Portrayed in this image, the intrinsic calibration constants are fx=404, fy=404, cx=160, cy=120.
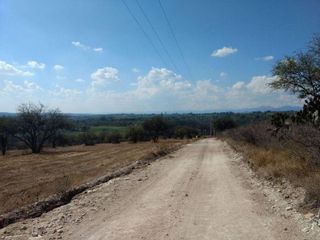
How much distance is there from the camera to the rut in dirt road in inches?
318

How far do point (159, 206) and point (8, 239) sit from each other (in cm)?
400

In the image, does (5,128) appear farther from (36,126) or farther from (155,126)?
(155,126)

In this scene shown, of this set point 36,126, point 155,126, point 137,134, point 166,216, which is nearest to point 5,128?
point 36,126

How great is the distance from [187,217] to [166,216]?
510mm

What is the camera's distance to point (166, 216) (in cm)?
961

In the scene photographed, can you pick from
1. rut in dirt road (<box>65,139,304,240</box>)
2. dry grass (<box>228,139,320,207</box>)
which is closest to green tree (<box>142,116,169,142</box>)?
dry grass (<box>228,139,320,207</box>)

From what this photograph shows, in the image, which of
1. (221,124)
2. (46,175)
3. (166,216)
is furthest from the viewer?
(221,124)

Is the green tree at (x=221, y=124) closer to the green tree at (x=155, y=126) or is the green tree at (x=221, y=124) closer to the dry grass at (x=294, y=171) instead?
the green tree at (x=155, y=126)

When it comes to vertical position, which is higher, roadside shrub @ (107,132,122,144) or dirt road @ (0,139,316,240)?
dirt road @ (0,139,316,240)

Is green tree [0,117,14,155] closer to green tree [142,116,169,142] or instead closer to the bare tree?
the bare tree

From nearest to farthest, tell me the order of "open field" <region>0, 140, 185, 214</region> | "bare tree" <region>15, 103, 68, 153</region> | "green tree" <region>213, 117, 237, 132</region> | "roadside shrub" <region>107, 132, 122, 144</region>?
"open field" <region>0, 140, 185, 214</region> < "bare tree" <region>15, 103, 68, 153</region> < "roadside shrub" <region>107, 132, 122, 144</region> < "green tree" <region>213, 117, 237, 132</region>

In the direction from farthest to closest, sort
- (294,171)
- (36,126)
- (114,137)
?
(114,137), (36,126), (294,171)

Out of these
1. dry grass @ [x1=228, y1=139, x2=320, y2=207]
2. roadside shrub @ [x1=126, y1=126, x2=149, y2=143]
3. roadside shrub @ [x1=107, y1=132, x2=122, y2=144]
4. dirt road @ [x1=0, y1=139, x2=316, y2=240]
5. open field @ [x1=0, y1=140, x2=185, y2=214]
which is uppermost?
dry grass @ [x1=228, y1=139, x2=320, y2=207]

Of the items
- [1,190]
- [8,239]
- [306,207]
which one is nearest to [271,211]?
[306,207]
